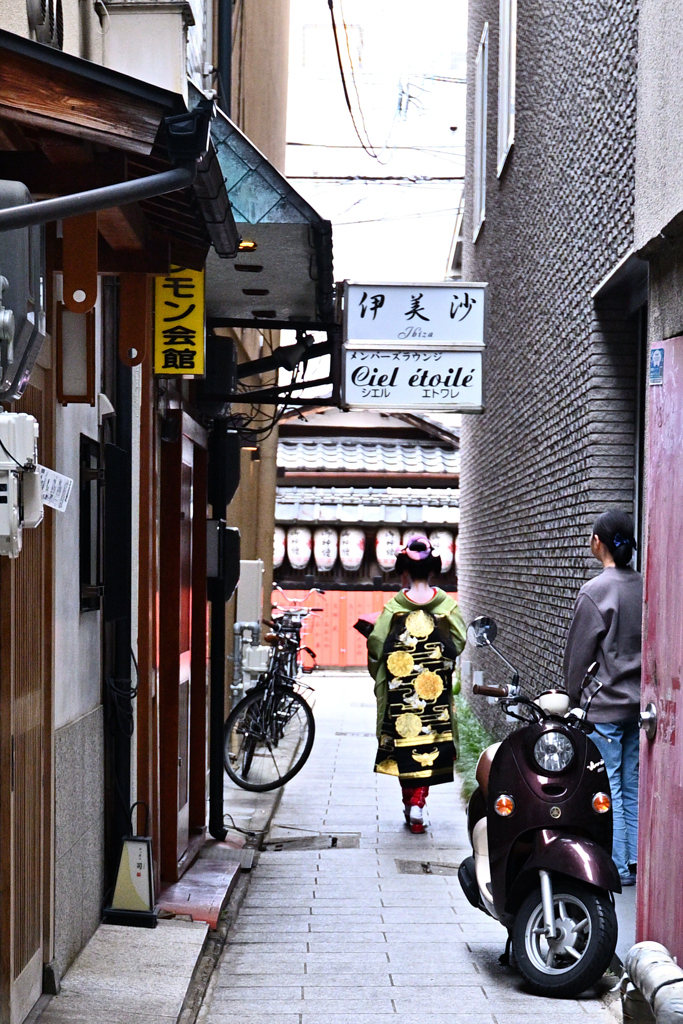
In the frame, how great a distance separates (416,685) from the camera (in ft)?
33.9

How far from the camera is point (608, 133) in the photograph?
840 centimetres

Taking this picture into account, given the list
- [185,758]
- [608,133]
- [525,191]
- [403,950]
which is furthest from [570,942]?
[525,191]

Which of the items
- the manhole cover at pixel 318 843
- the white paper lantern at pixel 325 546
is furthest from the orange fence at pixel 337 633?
the manhole cover at pixel 318 843

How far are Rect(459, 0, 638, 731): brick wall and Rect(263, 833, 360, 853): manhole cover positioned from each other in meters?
2.03

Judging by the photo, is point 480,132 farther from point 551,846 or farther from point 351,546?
point 351,546

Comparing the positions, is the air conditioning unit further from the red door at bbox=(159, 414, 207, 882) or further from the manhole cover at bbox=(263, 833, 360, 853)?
the manhole cover at bbox=(263, 833, 360, 853)

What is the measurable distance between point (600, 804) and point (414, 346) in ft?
15.4

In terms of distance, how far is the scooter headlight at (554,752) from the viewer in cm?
611

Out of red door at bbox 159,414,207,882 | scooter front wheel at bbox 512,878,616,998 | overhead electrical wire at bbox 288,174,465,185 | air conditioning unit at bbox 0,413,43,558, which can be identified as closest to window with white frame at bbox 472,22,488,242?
overhead electrical wire at bbox 288,174,465,185

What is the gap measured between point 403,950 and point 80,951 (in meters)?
1.81

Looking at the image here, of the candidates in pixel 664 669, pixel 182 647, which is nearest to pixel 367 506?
pixel 182 647

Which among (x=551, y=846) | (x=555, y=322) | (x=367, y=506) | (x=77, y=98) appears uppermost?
(x=555, y=322)

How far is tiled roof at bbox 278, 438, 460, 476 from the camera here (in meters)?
29.4

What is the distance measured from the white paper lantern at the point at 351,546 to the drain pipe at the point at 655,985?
924 inches
